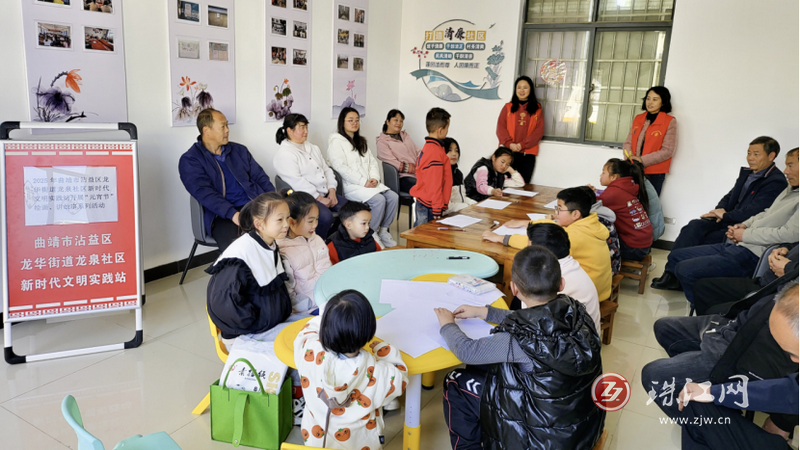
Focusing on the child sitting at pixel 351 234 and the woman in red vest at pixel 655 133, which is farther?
the woman in red vest at pixel 655 133

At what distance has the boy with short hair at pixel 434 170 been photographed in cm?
386

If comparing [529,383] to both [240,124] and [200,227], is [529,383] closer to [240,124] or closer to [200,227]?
[200,227]

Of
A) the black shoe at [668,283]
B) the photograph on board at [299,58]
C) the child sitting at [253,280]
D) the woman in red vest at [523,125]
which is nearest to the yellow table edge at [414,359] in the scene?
the child sitting at [253,280]

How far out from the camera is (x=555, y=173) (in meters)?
5.93

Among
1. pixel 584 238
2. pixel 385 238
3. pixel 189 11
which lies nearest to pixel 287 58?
pixel 189 11

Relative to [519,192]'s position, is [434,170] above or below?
above

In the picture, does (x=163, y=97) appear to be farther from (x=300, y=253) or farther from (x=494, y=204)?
(x=494, y=204)

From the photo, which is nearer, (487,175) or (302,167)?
(302,167)

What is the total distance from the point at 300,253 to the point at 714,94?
4.28m

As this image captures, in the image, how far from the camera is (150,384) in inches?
107

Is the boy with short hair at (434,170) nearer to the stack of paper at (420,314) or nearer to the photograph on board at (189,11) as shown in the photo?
the stack of paper at (420,314)

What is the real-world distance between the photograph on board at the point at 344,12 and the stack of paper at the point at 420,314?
3760 mm

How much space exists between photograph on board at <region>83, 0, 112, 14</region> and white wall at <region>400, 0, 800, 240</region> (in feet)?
12.4

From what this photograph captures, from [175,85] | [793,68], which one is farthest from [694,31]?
[175,85]
